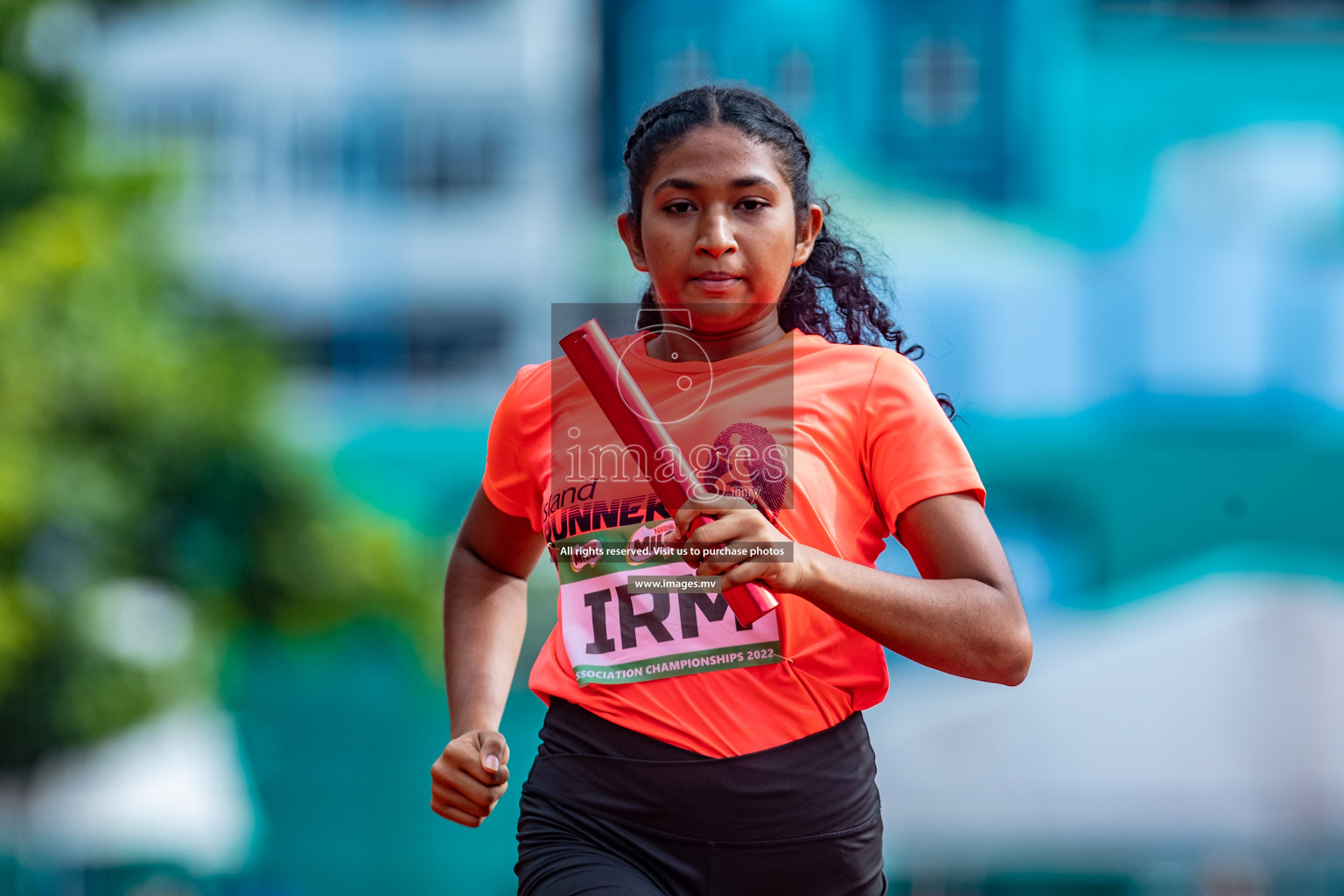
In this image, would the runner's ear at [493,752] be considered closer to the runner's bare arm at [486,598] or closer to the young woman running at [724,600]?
the young woman running at [724,600]

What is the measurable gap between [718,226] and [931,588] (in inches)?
19.6

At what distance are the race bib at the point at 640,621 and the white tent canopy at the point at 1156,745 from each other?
4.02 meters

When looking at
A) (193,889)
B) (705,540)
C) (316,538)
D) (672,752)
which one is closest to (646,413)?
(705,540)

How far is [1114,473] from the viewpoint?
10.5 m

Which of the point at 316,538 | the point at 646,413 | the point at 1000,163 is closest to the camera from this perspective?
the point at 646,413

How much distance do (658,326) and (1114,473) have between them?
30.0 feet

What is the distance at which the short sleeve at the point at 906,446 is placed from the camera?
65.0 inches

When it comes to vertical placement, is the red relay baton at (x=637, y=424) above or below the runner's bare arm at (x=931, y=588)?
above

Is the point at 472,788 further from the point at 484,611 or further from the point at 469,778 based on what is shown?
the point at 484,611

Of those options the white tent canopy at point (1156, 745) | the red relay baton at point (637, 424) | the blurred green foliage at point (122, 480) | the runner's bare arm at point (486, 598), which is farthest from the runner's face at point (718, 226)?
the blurred green foliage at point (122, 480)

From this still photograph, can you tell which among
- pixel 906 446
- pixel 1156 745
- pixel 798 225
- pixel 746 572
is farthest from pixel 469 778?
pixel 1156 745

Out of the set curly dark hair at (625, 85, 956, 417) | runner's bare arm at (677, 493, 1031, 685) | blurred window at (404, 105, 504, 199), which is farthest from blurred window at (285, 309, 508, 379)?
runner's bare arm at (677, 493, 1031, 685)

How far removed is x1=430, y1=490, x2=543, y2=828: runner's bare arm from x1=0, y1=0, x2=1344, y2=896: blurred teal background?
3.65m

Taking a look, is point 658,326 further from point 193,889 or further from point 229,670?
point 229,670
